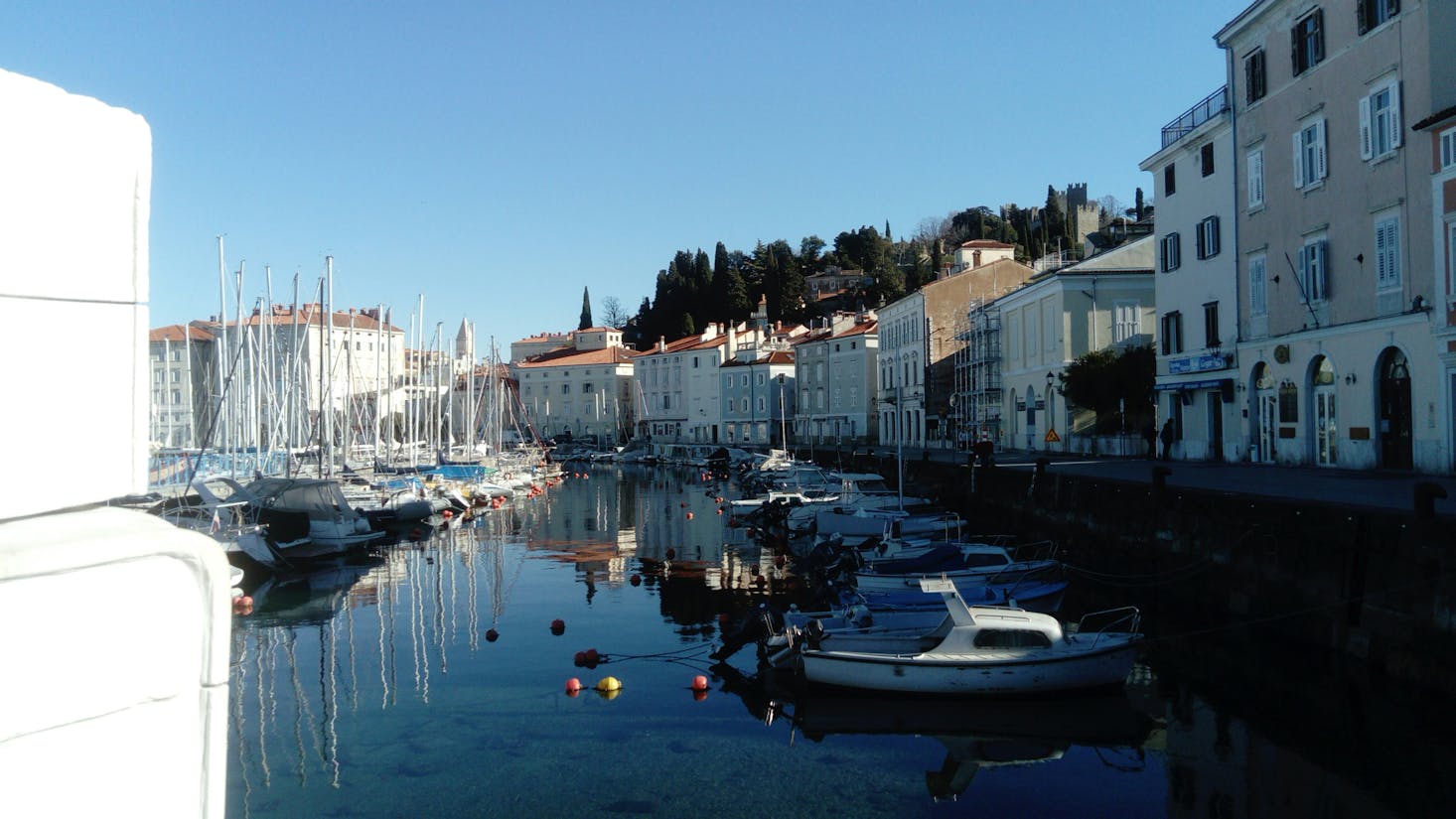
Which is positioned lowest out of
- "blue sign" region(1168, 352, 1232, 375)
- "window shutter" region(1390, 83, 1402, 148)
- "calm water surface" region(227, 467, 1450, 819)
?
"calm water surface" region(227, 467, 1450, 819)

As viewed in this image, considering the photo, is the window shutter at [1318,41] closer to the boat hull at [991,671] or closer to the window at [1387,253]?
the window at [1387,253]

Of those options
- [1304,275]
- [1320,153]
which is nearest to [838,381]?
[1304,275]

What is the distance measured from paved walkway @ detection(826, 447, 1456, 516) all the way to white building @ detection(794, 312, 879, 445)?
51.6 metres

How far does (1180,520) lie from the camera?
23.7 m

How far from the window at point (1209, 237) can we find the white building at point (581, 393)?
322 feet

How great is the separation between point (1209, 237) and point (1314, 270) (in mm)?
7102

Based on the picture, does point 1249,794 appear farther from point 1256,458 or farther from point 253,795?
point 1256,458

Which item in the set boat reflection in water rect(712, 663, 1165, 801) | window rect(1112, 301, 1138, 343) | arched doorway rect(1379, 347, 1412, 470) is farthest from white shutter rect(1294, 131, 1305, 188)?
boat reflection in water rect(712, 663, 1165, 801)

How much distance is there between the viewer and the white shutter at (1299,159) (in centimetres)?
3064

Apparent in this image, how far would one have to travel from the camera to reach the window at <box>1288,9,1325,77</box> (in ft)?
97.2

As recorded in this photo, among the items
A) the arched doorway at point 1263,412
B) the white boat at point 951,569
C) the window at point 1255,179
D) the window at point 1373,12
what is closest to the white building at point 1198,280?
the arched doorway at point 1263,412

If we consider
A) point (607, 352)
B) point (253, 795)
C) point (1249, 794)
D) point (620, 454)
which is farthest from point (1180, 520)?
point (607, 352)

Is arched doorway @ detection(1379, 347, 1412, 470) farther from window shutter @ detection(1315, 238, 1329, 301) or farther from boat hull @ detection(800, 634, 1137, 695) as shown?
boat hull @ detection(800, 634, 1137, 695)

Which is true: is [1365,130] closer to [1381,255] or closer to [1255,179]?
[1381,255]
